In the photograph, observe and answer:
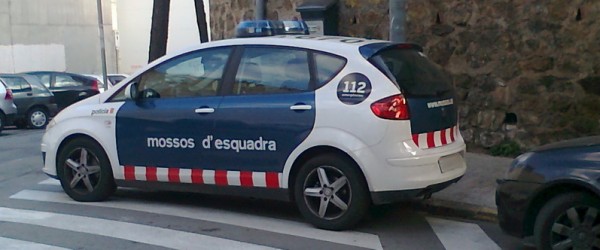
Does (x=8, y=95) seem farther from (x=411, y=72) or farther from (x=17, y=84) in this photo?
(x=411, y=72)

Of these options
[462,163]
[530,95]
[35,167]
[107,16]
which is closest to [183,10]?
[107,16]

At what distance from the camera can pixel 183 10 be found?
35.6m

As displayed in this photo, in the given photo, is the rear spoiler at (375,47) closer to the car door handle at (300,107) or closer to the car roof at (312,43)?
the car roof at (312,43)

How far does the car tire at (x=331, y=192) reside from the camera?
20.8ft

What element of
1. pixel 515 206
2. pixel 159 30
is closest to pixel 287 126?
pixel 515 206

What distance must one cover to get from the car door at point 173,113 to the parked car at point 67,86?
48.0ft

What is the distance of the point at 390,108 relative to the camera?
6211 mm

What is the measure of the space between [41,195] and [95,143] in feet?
4.12

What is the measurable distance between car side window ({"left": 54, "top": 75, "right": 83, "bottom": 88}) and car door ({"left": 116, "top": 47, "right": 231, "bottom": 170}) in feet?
49.5

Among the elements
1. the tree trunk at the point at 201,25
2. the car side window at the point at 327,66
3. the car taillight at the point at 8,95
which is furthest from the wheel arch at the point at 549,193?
the car taillight at the point at 8,95

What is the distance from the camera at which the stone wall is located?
9.21m

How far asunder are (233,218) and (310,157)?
1086mm

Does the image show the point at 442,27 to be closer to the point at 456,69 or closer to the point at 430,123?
the point at 456,69

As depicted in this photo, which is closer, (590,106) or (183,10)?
(590,106)
